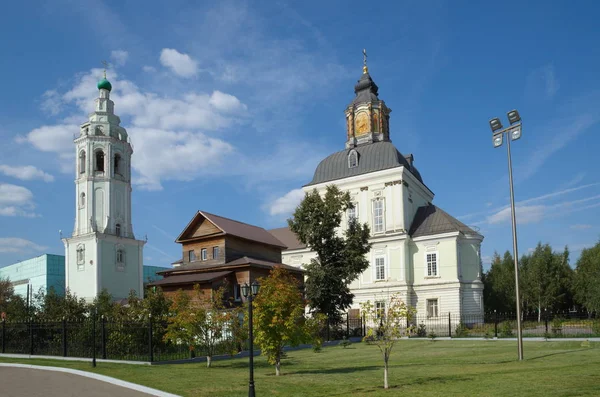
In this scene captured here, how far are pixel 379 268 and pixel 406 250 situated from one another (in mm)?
3124

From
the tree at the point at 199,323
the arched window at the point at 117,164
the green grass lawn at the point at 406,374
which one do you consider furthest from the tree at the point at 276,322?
the arched window at the point at 117,164

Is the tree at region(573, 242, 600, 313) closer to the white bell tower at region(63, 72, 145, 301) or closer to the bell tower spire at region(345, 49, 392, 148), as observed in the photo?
the bell tower spire at region(345, 49, 392, 148)

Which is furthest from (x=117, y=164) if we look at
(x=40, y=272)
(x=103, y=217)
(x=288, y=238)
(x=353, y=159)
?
(x=40, y=272)

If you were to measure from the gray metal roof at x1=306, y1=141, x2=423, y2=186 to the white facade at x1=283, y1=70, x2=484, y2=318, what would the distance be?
13cm

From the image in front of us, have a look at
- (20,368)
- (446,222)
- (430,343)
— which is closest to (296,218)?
(430,343)

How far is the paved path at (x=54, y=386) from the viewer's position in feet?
47.4

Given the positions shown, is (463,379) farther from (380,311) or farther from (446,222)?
(446,222)

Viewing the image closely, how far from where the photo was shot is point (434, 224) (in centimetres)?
5181

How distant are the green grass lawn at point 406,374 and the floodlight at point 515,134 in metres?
8.23

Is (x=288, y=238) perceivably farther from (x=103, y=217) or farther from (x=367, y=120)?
(x=103, y=217)

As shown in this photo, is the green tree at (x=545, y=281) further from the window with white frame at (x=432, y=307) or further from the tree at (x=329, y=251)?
the tree at (x=329, y=251)

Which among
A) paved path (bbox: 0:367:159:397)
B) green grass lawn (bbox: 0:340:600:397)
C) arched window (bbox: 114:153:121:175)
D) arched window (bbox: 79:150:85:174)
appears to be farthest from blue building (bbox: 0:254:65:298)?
paved path (bbox: 0:367:159:397)

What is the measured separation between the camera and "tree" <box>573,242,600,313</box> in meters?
50.2

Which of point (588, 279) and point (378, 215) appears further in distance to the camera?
point (588, 279)
